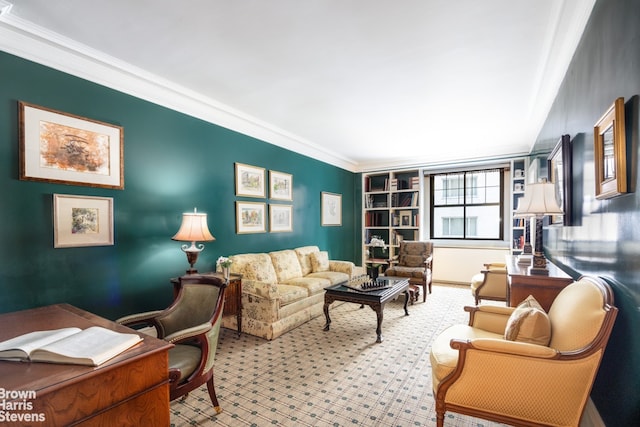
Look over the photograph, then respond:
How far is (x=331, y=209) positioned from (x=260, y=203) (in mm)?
2180

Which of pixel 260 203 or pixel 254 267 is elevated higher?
pixel 260 203

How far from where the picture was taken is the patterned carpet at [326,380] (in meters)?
2.02

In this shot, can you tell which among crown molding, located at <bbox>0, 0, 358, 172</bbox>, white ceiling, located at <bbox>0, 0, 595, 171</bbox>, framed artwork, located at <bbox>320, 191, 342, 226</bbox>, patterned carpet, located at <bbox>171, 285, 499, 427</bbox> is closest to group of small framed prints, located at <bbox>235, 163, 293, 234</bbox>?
crown molding, located at <bbox>0, 0, 358, 172</bbox>

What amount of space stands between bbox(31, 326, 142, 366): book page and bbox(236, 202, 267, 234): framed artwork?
2863mm

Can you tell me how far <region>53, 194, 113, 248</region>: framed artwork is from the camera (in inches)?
98.5

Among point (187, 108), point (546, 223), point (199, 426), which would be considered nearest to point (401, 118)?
point (546, 223)

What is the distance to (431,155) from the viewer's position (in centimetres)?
634

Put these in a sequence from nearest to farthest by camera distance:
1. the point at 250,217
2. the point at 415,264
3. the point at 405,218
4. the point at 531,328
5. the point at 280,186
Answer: the point at 531,328
the point at 250,217
the point at 280,186
the point at 415,264
the point at 405,218

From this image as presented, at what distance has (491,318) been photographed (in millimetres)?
2273

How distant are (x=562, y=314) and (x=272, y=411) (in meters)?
1.96

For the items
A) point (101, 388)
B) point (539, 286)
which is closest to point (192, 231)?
point (101, 388)

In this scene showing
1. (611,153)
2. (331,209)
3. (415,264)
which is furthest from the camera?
(331,209)

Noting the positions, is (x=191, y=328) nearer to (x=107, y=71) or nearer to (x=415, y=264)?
(x=107, y=71)

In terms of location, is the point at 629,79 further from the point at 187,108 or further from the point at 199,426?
the point at 187,108
